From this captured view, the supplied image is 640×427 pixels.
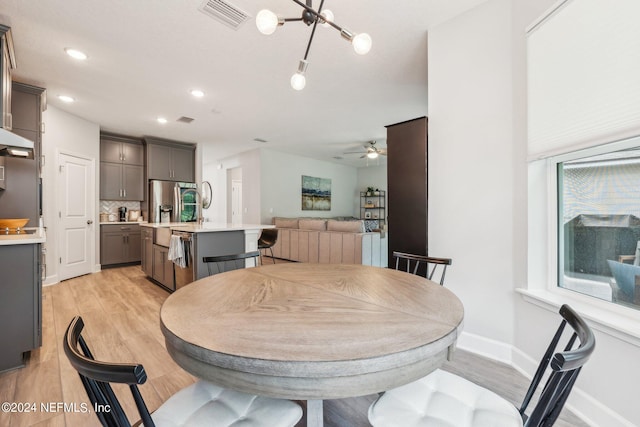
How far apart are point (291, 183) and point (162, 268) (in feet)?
14.0

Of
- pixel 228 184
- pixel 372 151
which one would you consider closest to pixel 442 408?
pixel 372 151

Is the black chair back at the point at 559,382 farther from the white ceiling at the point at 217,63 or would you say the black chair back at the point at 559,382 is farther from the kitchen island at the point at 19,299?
the kitchen island at the point at 19,299

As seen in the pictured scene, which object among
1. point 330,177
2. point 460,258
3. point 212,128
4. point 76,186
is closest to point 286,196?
point 330,177

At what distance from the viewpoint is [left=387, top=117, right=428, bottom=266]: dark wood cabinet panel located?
8.00ft

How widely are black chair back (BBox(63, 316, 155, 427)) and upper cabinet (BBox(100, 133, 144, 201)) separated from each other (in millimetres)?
5670

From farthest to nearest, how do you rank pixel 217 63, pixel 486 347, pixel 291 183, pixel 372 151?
pixel 291 183 → pixel 372 151 → pixel 217 63 → pixel 486 347

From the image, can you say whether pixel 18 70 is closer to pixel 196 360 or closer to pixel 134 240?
pixel 134 240

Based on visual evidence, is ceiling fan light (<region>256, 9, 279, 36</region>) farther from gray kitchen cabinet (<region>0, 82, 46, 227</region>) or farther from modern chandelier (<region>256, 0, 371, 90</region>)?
gray kitchen cabinet (<region>0, 82, 46, 227</region>)

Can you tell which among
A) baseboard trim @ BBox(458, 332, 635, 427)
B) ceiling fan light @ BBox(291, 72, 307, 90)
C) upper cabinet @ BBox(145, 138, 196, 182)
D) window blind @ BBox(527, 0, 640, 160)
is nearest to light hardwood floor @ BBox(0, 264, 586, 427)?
baseboard trim @ BBox(458, 332, 635, 427)

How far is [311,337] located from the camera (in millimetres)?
787

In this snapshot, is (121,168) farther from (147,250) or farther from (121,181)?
(147,250)

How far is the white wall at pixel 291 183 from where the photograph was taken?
273 inches

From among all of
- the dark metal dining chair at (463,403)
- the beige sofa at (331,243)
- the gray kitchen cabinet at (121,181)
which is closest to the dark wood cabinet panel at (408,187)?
the dark metal dining chair at (463,403)

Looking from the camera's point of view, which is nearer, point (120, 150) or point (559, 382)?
point (559, 382)
